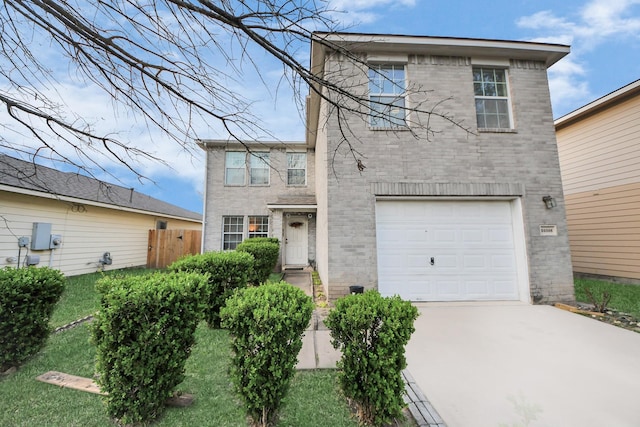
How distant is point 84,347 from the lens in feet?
11.4

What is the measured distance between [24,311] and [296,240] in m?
8.28

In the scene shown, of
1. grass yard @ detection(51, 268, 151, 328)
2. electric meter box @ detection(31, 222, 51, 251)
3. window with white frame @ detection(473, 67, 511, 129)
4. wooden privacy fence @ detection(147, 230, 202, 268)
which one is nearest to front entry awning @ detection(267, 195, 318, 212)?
wooden privacy fence @ detection(147, 230, 202, 268)

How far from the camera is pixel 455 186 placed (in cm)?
555

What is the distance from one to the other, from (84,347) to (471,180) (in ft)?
24.4

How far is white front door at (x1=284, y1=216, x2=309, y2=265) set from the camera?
10.7 metres

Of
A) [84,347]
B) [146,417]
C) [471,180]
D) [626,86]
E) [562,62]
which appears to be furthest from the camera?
[626,86]

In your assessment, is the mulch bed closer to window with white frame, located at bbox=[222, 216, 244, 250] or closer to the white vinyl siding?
window with white frame, located at bbox=[222, 216, 244, 250]

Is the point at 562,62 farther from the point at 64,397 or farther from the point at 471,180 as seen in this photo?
the point at 64,397

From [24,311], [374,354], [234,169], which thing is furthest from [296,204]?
[374,354]

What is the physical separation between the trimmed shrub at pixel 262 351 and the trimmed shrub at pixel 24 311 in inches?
107

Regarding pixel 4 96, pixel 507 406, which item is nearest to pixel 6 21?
pixel 4 96

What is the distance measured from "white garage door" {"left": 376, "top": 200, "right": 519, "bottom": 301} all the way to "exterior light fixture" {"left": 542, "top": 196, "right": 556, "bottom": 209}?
2.40 ft

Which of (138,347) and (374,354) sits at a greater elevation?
(138,347)

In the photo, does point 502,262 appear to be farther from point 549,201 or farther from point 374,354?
point 374,354
